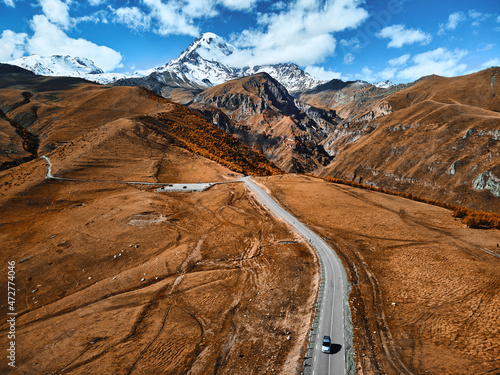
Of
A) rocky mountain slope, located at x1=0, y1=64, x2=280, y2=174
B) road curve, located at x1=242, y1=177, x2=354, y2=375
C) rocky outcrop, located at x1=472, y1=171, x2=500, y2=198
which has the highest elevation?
rocky mountain slope, located at x1=0, y1=64, x2=280, y2=174

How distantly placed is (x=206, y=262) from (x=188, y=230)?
1001 cm

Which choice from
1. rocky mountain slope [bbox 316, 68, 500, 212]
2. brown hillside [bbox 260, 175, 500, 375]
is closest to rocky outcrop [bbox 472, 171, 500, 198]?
rocky mountain slope [bbox 316, 68, 500, 212]

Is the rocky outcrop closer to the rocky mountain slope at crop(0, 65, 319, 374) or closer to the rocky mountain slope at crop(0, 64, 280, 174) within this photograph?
the rocky mountain slope at crop(0, 64, 280, 174)

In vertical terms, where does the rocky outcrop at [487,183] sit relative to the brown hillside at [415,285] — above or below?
above

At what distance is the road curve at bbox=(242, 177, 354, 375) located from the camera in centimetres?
1953

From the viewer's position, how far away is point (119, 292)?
96.6 ft

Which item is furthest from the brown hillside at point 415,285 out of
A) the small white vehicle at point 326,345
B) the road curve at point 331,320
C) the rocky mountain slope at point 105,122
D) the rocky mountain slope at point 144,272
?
the rocky mountain slope at point 105,122

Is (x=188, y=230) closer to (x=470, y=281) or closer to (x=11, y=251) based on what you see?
(x=11, y=251)

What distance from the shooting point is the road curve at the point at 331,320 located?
19531 mm

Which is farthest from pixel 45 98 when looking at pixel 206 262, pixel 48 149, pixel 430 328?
pixel 430 328

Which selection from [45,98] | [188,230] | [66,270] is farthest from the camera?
[45,98]

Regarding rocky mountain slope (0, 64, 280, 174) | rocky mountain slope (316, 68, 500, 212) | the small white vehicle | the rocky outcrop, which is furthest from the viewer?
rocky mountain slope (316, 68, 500, 212)

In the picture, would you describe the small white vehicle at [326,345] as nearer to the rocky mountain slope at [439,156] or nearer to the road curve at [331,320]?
the road curve at [331,320]

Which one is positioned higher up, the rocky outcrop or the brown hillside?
the rocky outcrop
